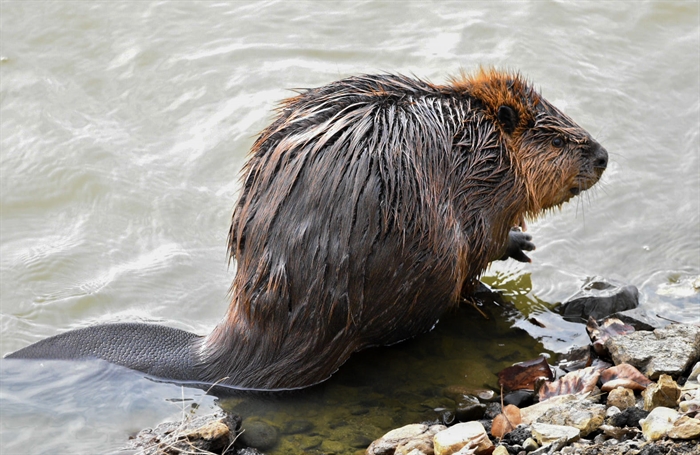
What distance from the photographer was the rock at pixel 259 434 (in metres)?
3.64

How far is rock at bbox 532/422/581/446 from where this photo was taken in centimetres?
315

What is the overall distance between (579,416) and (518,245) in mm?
1511

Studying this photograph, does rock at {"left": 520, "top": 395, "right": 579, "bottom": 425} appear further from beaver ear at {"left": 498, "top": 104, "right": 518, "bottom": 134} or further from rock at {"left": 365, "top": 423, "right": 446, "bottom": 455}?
beaver ear at {"left": 498, "top": 104, "right": 518, "bottom": 134}

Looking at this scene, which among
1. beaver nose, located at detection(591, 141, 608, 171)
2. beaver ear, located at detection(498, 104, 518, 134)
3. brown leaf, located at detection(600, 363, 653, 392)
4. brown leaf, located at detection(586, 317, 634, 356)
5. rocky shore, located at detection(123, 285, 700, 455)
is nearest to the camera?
rocky shore, located at detection(123, 285, 700, 455)

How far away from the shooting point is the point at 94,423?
3.65 meters

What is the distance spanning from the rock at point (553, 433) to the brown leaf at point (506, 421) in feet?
0.77

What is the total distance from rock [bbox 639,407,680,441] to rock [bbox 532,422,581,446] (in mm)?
236

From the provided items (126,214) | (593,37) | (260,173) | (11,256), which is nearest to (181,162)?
(126,214)

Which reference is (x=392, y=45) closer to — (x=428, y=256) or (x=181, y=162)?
(x=181, y=162)

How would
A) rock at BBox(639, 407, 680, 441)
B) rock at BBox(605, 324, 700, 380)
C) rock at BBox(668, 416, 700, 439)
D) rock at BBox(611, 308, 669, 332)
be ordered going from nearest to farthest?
rock at BBox(668, 416, 700, 439), rock at BBox(639, 407, 680, 441), rock at BBox(605, 324, 700, 380), rock at BBox(611, 308, 669, 332)

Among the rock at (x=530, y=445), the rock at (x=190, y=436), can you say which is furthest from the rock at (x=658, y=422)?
the rock at (x=190, y=436)

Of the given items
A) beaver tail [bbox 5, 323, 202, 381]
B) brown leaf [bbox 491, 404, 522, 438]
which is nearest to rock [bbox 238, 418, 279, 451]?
beaver tail [bbox 5, 323, 202, 381]

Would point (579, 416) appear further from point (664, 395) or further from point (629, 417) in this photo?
point (664, 395)

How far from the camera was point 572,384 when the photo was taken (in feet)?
12.5
